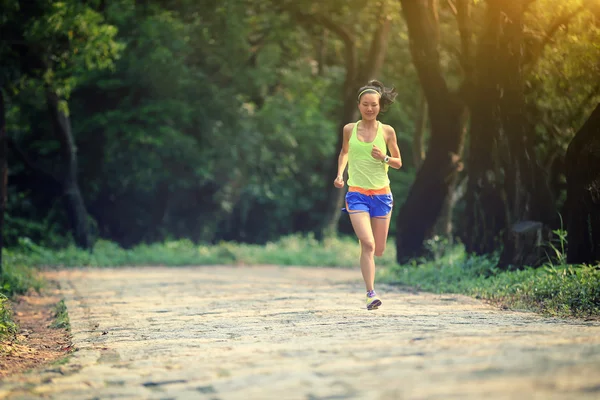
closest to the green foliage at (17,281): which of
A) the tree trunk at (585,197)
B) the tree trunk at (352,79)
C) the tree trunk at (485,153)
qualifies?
the tree trunk at (485,153)

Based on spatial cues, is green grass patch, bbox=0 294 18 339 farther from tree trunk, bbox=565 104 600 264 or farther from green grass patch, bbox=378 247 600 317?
tree trunk, bbox=565 104 600 264

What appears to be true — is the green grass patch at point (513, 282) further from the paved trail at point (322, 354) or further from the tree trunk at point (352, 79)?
the tree trunk at point (352, 79)

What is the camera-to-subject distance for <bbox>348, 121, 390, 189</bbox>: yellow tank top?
10.2 m

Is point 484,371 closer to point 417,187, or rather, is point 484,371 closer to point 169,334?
point 169,334

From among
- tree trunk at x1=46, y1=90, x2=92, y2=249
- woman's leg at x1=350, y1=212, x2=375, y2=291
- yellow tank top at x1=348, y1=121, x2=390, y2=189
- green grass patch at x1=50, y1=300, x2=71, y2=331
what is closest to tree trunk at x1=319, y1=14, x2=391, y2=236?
tree trunk at x1=46, y1=90, x2=92, y2=249

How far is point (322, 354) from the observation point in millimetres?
6801

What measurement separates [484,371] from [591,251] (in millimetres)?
6669

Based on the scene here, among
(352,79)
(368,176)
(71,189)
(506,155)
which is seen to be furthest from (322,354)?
(352,79)

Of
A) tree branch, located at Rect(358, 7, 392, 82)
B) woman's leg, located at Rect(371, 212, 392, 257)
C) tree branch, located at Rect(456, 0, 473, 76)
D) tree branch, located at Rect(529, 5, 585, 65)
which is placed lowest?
woman's leg, located at Rect(371, 212, 392, 257)

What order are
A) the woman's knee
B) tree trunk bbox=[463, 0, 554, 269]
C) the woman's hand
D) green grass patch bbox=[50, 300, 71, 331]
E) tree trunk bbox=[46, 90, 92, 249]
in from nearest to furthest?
the woman's hand, the woman's knee, green grass patch bbox=[50, 300, 71, 331], tree trunk bbox=[463, 0, 554, 269], tree trunk bbox=[46, 90, 92, 249]

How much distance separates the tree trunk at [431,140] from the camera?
18.0 meters

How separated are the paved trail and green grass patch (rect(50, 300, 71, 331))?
110 millimetres

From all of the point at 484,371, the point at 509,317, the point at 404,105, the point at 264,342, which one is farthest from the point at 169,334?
the point at 404,105

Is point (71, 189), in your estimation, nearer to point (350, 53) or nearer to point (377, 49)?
point (350, 53)
